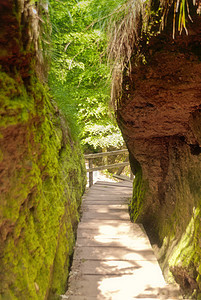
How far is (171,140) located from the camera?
13.2ft

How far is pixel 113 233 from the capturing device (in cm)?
469

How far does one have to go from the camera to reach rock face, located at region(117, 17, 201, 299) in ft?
7.66

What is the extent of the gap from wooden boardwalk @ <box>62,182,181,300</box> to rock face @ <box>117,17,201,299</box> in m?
0.26

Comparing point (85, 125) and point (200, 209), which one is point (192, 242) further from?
point (85, 125)

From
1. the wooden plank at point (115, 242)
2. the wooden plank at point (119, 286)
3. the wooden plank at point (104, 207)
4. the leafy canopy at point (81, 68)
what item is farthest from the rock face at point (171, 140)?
the wooden plank at point (104, 207)

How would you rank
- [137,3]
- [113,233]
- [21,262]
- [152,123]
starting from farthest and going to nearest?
[113,233] < [152,123] < [137,3] < [21,262]

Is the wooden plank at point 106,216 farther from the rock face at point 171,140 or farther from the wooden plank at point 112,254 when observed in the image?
the wooden plank at point 112,254

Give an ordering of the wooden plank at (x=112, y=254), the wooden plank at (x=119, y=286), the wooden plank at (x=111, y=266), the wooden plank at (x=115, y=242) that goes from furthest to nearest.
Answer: the wooden plank at (x=115, y=242) → the wooden plank at (x=112, y=254) → the wooden plank at (x=111, y=266) → the wooden plank at (x=119, y=286)

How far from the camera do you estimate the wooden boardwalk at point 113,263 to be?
3244 mm

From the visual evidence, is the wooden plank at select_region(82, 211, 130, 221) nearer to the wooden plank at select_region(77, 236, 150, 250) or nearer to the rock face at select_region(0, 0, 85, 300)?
the wooden plank at select_region(77, 236, 150, 250)

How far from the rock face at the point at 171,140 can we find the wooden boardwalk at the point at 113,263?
26cm

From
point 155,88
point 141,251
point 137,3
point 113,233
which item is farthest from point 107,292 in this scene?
point 137,3

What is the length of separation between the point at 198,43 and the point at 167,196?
2579mm

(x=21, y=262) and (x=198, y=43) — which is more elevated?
(x=198, y=43)
